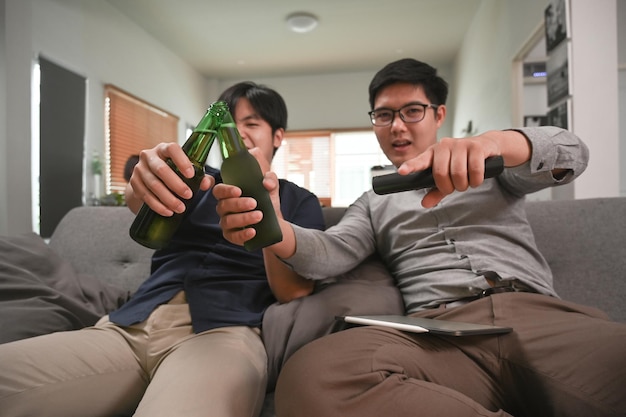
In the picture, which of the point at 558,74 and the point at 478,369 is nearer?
the point at 478,369

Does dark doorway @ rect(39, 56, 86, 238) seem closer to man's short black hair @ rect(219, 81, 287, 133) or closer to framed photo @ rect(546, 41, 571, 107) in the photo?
man's short black hair @ rect(219, 81, 287, 133)

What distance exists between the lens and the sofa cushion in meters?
1.02

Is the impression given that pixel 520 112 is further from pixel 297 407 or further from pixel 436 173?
pixel 297 407

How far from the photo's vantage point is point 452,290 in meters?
0.96

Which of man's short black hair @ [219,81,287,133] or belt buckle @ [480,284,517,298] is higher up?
man's short black hair @ [219,81,287,133]

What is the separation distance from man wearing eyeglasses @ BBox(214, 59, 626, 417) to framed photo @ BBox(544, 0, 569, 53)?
1.45 metres

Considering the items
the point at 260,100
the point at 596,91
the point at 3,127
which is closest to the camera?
the point at 260,100

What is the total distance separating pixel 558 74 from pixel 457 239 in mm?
1821

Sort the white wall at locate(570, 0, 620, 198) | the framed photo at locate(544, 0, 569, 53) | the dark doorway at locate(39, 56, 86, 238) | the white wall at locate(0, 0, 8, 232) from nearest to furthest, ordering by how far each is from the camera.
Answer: the white wall at locate(570, 0, 620, 198) < the framed photo at locate(544, 0, 569, 53) < the white wall at locate(0, 0, 8, 232) < the dark doorway at locate(39, 56, 86, 238)

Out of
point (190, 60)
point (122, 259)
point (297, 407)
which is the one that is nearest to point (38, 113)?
point (122, 259)

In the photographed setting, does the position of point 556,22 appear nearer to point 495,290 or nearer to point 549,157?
point 549,157

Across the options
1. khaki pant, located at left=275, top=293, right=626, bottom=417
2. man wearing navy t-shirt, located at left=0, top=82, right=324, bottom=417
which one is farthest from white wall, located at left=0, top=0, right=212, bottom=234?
khaki pant, located at left=275, top=293, right=626, bottom=417

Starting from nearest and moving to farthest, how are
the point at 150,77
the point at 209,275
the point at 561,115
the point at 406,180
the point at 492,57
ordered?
the point at 406,180, the point at 209,275, the point at 561,115, the point at 492,57, the point at 150,77

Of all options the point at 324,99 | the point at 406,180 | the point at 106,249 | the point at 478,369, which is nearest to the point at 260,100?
the point at 406,180
